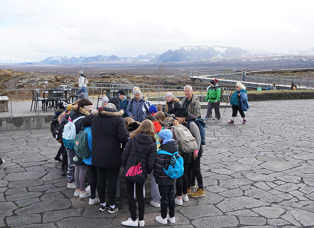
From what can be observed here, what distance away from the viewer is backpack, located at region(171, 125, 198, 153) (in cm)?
531

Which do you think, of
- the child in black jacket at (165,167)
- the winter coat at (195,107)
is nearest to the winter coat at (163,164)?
the child in black jacket at (165,167)

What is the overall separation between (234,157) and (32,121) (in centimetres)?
765

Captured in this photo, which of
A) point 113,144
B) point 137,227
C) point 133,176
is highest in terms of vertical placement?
point 113,144

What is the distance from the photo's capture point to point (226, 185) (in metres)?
6.56

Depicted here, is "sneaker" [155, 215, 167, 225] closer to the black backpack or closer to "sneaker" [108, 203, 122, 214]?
"sneaker" [108, 203, 122, 214]

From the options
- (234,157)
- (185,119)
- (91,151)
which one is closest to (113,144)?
(91,151)

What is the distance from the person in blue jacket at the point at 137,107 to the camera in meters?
8.84

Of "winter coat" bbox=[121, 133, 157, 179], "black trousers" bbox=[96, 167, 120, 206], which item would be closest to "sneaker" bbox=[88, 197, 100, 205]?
"black trousers" bbox=[96, 167, 120, 206]

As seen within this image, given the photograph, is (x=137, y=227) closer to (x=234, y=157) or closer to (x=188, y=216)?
(x=188, y=216)

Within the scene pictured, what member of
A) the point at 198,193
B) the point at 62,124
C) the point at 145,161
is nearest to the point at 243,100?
the point at 198,193

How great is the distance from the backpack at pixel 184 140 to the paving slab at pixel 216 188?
1015 mm

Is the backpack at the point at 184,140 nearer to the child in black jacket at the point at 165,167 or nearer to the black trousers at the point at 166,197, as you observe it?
the child in black jacket at the point at 165,167

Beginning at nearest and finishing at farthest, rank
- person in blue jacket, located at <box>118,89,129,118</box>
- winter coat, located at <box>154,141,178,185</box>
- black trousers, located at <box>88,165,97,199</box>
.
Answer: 1. winter coat, located at <box>154,141,178,185</box>
2. black trousers, located at <box>88,165,97,199</box>
3. person in blue jacket, located at <box>118,89,129,118</box>

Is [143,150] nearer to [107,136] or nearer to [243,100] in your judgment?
[107,136]
